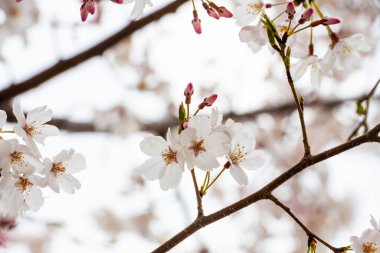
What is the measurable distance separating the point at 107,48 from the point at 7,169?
4.59 feet

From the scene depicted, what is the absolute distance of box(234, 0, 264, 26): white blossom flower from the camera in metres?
1.22

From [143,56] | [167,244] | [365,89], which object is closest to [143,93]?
[143,56]

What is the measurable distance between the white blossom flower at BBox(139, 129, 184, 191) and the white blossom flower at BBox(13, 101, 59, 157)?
0.75ft

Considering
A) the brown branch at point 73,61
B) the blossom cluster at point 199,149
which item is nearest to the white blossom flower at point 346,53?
the blossom cluster at point 199,149

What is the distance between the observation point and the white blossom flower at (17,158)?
3.21 feet

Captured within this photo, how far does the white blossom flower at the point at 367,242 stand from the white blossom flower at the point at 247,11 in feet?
1.82

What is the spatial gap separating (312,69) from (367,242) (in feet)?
1.60

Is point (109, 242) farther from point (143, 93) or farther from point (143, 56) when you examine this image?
point (143, 56)

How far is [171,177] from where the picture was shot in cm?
108

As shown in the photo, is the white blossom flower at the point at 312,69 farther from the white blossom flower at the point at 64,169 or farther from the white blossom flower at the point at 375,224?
the white blossom flower at the point at 64,169

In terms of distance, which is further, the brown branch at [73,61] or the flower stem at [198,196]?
the brown branch at [73,61]

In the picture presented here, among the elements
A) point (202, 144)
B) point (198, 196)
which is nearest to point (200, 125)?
point (202, 144)


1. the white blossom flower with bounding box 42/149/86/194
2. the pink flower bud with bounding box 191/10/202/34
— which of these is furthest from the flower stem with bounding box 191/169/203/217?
the pink flower bud with bounding box 191/10/202/34

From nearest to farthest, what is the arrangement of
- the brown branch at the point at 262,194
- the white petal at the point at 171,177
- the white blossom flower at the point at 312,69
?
the brown branch at the point at 262,194
the white petal at the point at 171,177
the white blossom flower at the point at 312,69
